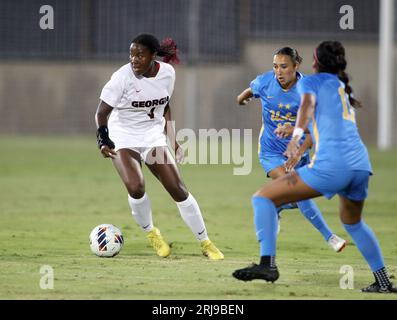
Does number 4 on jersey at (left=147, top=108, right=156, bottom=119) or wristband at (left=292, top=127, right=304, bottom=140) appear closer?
wristband at (left=292, top=127, right=304, bottom=140)

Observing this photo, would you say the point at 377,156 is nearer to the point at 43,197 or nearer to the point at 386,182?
the point at 386,182

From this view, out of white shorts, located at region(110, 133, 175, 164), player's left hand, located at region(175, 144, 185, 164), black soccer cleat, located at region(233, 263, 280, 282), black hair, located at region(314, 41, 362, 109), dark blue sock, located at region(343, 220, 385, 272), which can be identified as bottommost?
black soccer cleat, located at region(233, 263, 280, 282)

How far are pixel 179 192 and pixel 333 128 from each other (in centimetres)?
263

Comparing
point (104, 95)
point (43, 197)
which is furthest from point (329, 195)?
point (43, 197)

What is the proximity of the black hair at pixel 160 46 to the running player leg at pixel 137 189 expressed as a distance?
109 centimetres

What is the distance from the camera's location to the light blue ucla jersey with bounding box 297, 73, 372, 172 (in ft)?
22.7

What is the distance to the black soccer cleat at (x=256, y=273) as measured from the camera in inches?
279

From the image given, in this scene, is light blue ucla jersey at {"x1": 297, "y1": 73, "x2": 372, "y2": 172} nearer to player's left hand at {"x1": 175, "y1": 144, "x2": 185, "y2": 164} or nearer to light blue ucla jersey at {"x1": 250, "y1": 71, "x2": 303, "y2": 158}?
light blue ucla jersey at {"x1": 250, "y1": 71, "x2": 303, "y2": 158}

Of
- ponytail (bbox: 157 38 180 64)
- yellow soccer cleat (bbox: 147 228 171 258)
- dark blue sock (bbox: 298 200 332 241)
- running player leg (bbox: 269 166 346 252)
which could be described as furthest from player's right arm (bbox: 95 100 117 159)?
dark blue sock (bbox: 298 200 332 241)

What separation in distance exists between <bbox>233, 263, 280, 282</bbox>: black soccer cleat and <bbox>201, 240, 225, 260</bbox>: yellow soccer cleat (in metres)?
1.96

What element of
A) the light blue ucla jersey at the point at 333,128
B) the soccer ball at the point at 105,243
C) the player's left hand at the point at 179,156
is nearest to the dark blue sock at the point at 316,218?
the player's left hand at the point at 179,156

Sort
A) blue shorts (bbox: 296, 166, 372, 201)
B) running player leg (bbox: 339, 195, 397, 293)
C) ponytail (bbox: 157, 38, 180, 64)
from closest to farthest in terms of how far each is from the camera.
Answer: blue shorts (bbox: 296, 166, 372, 201) → running player leg (bbox: 339, 195, 397, 293) → ponytail (bbox: 157, 38, 180, 64)

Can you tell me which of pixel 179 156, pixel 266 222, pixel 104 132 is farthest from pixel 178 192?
pixel 266 222

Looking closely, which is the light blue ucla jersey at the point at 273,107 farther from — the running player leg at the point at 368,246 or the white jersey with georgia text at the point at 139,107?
the running player leg at the point at 368,246
